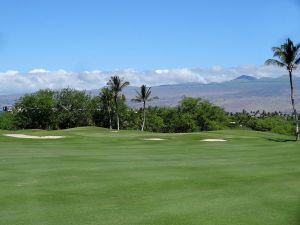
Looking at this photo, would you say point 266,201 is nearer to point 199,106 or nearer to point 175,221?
point 175,221

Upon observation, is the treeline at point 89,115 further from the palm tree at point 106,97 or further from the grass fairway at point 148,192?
A: the grass fairway at point 148,192

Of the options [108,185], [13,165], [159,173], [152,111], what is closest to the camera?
[108,185]

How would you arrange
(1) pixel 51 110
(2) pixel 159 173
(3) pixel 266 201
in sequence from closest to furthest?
(3) pixel 266 201
(2) pixel 159 173
(1) pixel 51 110

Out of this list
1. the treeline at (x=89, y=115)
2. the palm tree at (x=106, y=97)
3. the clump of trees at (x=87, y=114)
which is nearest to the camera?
the palm tree at (x=106, y=97)

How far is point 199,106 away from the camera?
121m

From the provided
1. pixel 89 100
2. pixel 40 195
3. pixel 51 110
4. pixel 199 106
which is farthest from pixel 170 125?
pixel 40 195

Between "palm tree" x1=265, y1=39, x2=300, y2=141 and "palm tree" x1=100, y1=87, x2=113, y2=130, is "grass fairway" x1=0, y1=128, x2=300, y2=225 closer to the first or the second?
"palm tree" x1=265, y1=39, x2=300, y2=141

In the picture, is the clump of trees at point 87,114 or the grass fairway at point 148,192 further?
the clump of trees at point 87,114

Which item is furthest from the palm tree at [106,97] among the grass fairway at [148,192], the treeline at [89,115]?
the grass fairway at [148,192]

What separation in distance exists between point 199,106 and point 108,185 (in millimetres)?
107039

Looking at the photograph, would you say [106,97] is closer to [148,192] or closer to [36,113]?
[36,113]

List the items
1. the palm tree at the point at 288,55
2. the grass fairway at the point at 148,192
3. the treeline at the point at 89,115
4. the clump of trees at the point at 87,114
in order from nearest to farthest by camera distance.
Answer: the grass fairway at the point at 148,192, the palm tree at the point at 288,55, the clump of trees at the point at 87,114, the treeline at the point at 89,115

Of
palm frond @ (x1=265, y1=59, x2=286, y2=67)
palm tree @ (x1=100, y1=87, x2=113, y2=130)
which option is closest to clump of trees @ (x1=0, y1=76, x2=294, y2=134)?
palm tree @ (x1=100, y1=87, x2=113, y2=130)

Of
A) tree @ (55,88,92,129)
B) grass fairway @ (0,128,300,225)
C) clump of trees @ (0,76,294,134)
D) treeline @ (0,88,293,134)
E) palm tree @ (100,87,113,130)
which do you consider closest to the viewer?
grass fairway @ (0,128,300,225)
